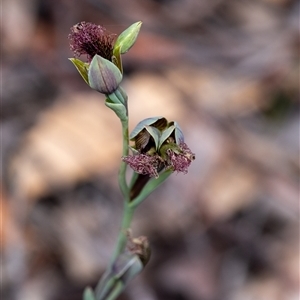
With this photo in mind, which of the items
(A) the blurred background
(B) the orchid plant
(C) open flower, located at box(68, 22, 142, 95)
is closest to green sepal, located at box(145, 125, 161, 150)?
(B) the orchid plant

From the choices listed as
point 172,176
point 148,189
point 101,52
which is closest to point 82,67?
point 101,52

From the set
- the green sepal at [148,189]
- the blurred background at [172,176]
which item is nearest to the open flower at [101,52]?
the green sepal at [148,189]

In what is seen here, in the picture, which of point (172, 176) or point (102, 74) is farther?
point (172, 176)

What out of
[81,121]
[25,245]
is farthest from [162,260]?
[81,121]

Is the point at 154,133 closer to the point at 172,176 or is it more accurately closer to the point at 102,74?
the point at 102,74

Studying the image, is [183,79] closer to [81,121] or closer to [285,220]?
[81,121]

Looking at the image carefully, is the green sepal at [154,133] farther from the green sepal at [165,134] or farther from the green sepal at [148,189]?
the green sepal at [148,189]

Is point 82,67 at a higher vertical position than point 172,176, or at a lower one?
higher
